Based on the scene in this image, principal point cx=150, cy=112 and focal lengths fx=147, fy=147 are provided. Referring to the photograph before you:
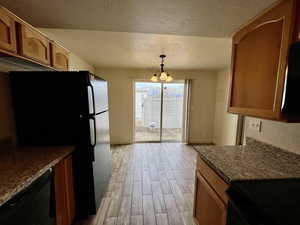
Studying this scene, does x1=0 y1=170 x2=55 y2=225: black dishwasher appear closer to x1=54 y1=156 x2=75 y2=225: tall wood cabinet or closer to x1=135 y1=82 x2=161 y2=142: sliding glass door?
x1=54 y1=156 x2=75 y2=225: tall wood cabinet

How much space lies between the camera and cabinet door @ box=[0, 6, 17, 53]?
1056 mm

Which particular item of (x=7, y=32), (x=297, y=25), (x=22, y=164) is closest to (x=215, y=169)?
(x=297, y=25)

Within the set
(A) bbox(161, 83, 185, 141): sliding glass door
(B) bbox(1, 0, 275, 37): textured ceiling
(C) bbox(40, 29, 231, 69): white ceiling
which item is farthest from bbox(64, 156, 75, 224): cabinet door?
(A) bbox(161, 83, 185, 141): sliding glass door

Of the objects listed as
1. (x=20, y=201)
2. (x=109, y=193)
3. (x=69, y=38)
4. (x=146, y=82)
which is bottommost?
(x=109, y=193)

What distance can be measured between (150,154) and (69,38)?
295 cm

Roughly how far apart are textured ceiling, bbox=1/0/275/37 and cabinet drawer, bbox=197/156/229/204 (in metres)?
1.30

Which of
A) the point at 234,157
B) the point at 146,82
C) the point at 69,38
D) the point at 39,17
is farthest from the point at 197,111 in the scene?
the point at 39,17

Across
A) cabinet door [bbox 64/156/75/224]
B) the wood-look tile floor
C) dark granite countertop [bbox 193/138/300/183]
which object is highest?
dark granite countertop [bbox 193/138/300/183]

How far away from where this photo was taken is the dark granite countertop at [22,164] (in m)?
0.90

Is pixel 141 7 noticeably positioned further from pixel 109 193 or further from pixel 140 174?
pixel 140 174

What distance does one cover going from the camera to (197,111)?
4.68 metres

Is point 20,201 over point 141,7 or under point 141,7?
under

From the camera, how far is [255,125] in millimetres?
1677

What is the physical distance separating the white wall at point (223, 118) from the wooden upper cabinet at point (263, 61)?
105 inches
